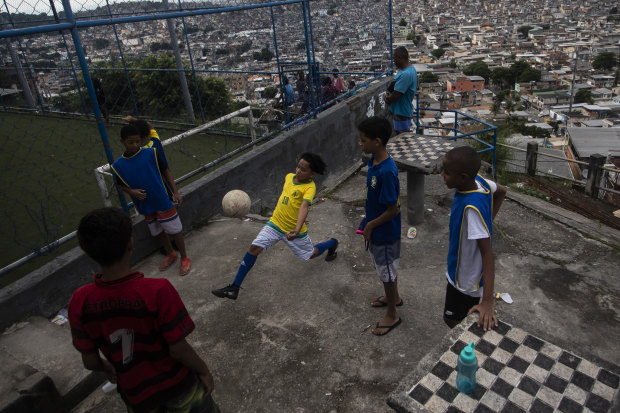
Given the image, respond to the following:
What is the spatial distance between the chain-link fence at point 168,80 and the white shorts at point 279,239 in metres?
1.92

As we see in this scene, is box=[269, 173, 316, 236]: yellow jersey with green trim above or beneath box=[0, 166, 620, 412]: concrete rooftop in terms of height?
above

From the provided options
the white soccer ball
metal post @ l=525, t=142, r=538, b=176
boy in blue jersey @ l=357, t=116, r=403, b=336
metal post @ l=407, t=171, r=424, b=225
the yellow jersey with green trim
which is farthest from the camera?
metal post @ l=525, t=142, r=538, b=176

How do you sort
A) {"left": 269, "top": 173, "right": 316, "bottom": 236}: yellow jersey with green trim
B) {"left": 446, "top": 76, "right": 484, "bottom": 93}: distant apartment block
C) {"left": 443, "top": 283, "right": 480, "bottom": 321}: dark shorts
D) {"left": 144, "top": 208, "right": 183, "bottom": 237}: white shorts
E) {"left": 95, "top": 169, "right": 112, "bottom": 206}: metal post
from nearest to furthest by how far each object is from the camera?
1. {"left": 443, "top": 283, "right": 480, "bottom": 321}: dark shorts
2. {"left": 269, "top": 173, "right": 316, "bottom": 236}: yellow jersey with green trim
3. {"left": 144, "top": 208, "right": 183, "bottom": 237}: white shorts
4. {"left": 95, "top": 169, "right": 112, "bottom": 206}: metal post
5. {"left": 446, "top": 76, "right": 484, "bottom": 93}: distant apartment block

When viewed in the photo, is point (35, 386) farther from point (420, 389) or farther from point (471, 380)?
point (471, 380)

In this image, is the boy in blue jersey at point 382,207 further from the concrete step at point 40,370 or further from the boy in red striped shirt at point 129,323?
the concrete step at point 40,370

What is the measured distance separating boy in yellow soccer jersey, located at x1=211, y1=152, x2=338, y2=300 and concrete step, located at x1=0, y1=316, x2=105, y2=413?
1.23 m

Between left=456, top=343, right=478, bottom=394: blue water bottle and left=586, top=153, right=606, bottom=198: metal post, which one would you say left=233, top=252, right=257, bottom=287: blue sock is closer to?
left=456, top=343, right=478, bottom=394: blue water bottle

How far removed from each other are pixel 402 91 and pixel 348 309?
356cm

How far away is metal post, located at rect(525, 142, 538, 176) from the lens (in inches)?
393

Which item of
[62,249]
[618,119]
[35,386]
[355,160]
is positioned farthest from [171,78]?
[618,119]

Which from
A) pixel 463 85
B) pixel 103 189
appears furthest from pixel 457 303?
pixel 463 85

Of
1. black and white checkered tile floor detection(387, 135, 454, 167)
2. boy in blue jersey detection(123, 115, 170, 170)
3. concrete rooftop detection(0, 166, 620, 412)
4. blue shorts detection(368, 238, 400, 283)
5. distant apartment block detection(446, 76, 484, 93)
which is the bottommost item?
distant apartment block detection(446, 76, 484, 93)

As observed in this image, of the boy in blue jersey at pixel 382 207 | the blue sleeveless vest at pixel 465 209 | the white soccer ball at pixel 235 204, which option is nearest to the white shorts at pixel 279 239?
the boy in blue jersey at pixel 382 207

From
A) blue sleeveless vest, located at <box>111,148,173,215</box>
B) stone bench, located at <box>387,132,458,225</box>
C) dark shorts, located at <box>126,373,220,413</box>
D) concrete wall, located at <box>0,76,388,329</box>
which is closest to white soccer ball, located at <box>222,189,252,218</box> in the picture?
concrete wall, located at <box>0,76,388,329</box>
